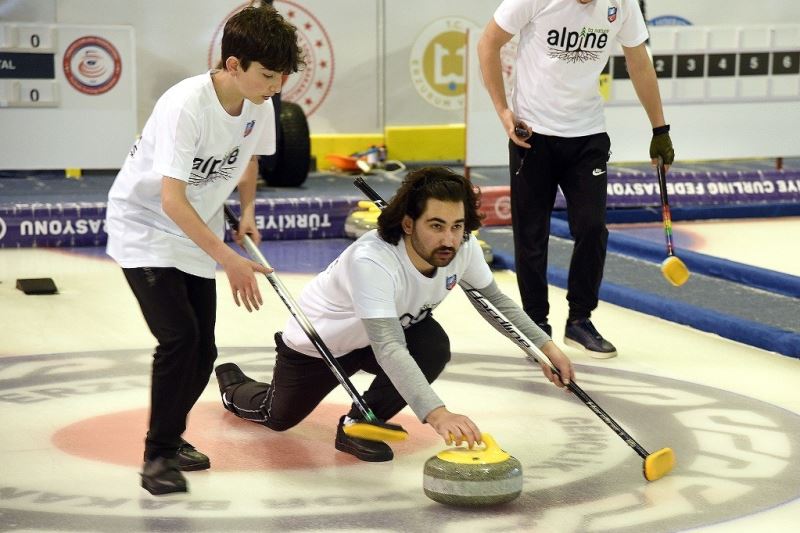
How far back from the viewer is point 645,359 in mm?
4680

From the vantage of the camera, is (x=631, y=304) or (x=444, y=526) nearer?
(x=444, y=526)

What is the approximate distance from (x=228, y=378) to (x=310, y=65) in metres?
6.37

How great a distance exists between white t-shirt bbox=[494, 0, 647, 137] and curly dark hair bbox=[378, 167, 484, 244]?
1519 mm

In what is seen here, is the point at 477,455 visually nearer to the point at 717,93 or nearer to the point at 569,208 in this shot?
the point at 569,208

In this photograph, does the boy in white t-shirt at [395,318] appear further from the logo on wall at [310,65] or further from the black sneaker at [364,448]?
the logo on wall at [310,65]

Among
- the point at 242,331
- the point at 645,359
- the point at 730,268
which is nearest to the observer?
the point at 645,359

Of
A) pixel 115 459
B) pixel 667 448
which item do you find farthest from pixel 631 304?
Answer: pixel 115 459

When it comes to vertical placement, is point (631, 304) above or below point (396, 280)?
below

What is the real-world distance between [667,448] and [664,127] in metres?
1.80

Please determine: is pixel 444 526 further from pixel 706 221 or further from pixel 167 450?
pixel 706 221

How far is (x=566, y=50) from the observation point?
15.3ft

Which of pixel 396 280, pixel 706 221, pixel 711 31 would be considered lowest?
pixel 706 221

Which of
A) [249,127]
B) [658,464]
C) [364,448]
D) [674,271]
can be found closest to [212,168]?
[249,127]

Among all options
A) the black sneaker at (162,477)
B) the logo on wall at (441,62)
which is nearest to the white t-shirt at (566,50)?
the black sneaker at (162,477)
